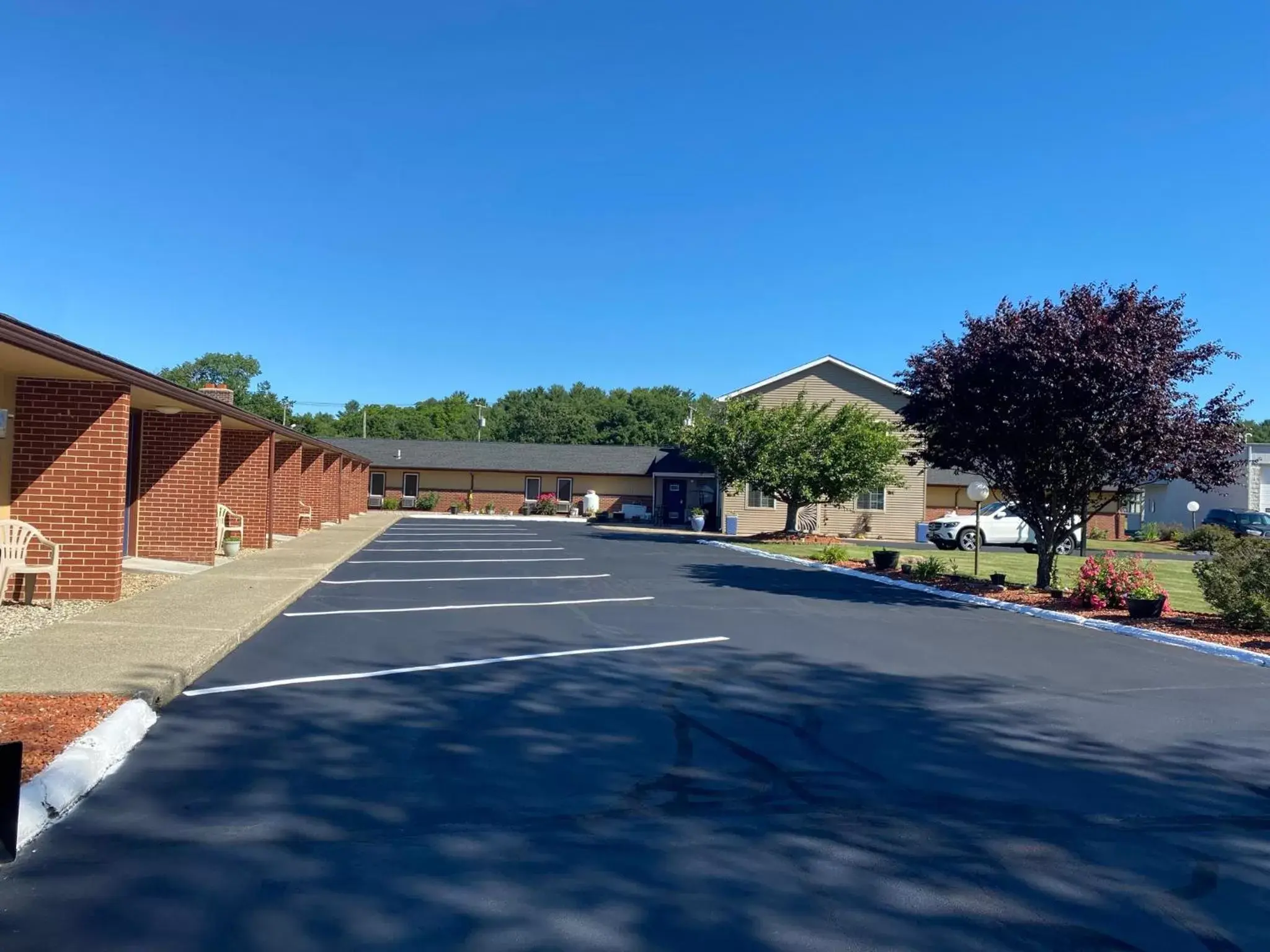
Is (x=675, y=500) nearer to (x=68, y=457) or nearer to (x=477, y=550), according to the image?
(x=477, y=550)

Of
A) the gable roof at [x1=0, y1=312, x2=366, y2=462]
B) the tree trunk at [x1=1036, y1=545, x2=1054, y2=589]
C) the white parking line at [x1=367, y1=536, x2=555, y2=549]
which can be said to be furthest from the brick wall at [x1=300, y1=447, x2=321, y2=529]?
the tree trunk at [x1=1036, y1=545, x2=1054, y2=589]

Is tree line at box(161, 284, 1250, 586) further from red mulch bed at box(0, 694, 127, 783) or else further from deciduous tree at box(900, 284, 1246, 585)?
red mulch bed at box(0, 694, 127, 783)

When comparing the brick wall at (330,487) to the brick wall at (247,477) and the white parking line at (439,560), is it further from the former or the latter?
the white parking line at (439,560)

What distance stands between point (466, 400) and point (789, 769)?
98634 millimetres

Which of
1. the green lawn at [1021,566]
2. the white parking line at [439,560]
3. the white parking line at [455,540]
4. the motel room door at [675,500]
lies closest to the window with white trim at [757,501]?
the green lawn at [1021,566]

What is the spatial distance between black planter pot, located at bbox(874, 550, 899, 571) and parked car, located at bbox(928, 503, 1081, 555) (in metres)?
9.50

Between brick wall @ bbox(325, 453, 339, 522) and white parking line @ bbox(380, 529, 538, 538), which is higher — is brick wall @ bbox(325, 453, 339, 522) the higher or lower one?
the higher one

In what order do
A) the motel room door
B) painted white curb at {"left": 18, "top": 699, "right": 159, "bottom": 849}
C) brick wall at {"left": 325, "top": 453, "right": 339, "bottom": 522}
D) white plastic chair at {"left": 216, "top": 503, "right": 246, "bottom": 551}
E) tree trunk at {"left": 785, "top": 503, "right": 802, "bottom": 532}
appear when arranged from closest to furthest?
painted white curb at {"left": 18, "top": 699, "right": 159, "bottom": 849} < white plastic chair at {"left": 216, "top": 503, "right": 246, "bottom": 551} < brick wall at {"left": 325, "top": 453, "right": 339, "bottom": 522} < tree trunk at {"left": 785, "top": 503, "right": 802, "bottom": 532} < the motel room door

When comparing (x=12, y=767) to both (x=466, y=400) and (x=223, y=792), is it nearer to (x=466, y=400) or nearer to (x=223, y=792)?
(x=223, y=792)

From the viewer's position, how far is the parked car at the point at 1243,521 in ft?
123

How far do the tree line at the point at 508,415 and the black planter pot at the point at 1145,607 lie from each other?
58.2 metres

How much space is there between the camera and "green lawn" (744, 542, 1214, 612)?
1706cm

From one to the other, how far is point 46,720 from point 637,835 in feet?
13.0

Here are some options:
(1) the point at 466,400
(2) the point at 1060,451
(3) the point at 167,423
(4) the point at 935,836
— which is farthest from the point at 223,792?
(1) the point at 466,400
